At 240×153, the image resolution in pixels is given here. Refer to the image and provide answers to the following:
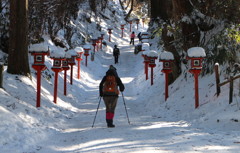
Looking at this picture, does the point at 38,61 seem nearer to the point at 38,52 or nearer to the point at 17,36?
the point at 38,52

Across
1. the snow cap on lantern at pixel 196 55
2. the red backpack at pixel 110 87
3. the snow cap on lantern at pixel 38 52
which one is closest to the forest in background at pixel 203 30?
the snow cap on lantern at pixel 196 55

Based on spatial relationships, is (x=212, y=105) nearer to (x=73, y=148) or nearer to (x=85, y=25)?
(x=73, y=148)

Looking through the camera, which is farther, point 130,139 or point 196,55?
point 196,55

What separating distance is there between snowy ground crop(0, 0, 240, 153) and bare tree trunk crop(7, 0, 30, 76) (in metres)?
0.53

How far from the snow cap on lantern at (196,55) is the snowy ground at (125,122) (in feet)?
3.43

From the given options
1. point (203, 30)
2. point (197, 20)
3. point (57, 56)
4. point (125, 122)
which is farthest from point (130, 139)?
point (203, 30)

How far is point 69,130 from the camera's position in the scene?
7.95 metres

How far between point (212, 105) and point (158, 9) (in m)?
20.0

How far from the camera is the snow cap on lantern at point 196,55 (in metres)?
9.36

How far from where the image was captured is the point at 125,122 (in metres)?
9.15

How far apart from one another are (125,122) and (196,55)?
2930 mm

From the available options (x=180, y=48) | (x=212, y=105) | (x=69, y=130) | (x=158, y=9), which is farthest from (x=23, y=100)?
(x=158, y=9)

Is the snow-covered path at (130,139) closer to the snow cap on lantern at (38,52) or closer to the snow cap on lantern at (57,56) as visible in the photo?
the snow cap on lantern at (38,52)

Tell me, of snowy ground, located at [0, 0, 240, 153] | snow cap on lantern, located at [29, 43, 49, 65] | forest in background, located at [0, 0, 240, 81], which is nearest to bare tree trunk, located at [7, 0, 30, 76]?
forest in background, located at [0, 0, 240, 81]
